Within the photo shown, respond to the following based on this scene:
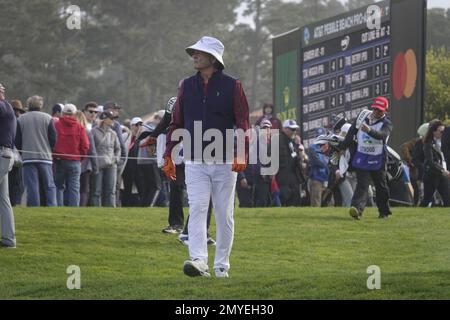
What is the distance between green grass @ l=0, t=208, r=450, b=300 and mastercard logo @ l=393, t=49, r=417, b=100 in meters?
4.27

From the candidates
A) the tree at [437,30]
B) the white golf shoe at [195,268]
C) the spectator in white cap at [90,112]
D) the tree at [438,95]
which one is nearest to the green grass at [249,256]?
the white golf shoe at [195,268]

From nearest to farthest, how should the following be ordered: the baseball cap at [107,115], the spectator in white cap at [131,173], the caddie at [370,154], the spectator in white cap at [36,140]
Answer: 1. the caddie at [370,154]
2. the spectator in white cap at [36,140]
3. the baseball cap at [107,115]
4. the spectator in white cap at [131,173]

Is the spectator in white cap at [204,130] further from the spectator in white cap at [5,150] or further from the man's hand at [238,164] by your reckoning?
the spectator in white cap at [5,150]

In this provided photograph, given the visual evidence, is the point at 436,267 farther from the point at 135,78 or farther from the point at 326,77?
the point at 135,78

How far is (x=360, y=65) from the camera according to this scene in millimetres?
27406

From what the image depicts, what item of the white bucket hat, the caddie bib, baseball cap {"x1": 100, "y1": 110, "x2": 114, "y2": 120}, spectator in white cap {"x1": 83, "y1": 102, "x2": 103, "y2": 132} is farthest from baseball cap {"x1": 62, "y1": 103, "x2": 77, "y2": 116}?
the white bucket hat

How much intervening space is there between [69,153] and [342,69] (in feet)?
28.4

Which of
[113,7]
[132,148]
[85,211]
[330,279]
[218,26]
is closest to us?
[330,279]

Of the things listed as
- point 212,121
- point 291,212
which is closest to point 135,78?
point 291,212

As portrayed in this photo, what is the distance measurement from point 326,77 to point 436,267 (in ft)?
49.9

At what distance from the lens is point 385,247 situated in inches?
639

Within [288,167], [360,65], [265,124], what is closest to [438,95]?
[360,65]

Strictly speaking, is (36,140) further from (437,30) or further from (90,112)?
(437,30)

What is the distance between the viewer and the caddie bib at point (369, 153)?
1905 cm
